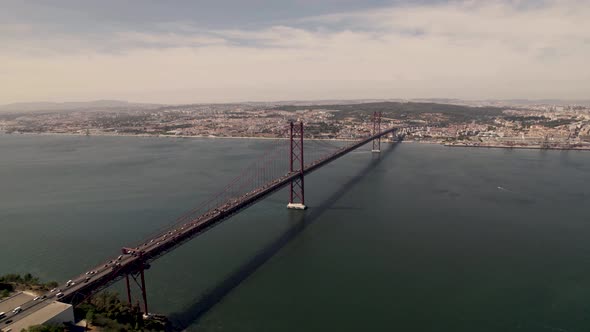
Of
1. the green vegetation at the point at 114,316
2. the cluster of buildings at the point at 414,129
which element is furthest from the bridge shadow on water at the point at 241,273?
the cluster of buildings at the point at 414,129

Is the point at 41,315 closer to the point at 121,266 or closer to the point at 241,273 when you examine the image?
the point at 121,266

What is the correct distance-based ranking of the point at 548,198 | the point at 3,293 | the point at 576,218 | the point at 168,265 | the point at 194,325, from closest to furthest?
the point at 3,293, the point at 194,325, the point at 168,265, the point at 576,218, the point at 548,198

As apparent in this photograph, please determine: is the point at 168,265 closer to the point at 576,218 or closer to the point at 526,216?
the point at 526,216

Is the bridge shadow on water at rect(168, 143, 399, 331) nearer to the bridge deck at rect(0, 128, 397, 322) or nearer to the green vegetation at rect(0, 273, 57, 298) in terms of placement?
the bridge deck at rect(0, 128, 397, 322)

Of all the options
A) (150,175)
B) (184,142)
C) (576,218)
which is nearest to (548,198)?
(576,218)

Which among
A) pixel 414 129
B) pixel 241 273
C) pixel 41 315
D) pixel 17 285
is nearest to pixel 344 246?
pixel 241 273

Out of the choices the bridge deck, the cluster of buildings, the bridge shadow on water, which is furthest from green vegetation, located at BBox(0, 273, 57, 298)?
the cluster of buildings
